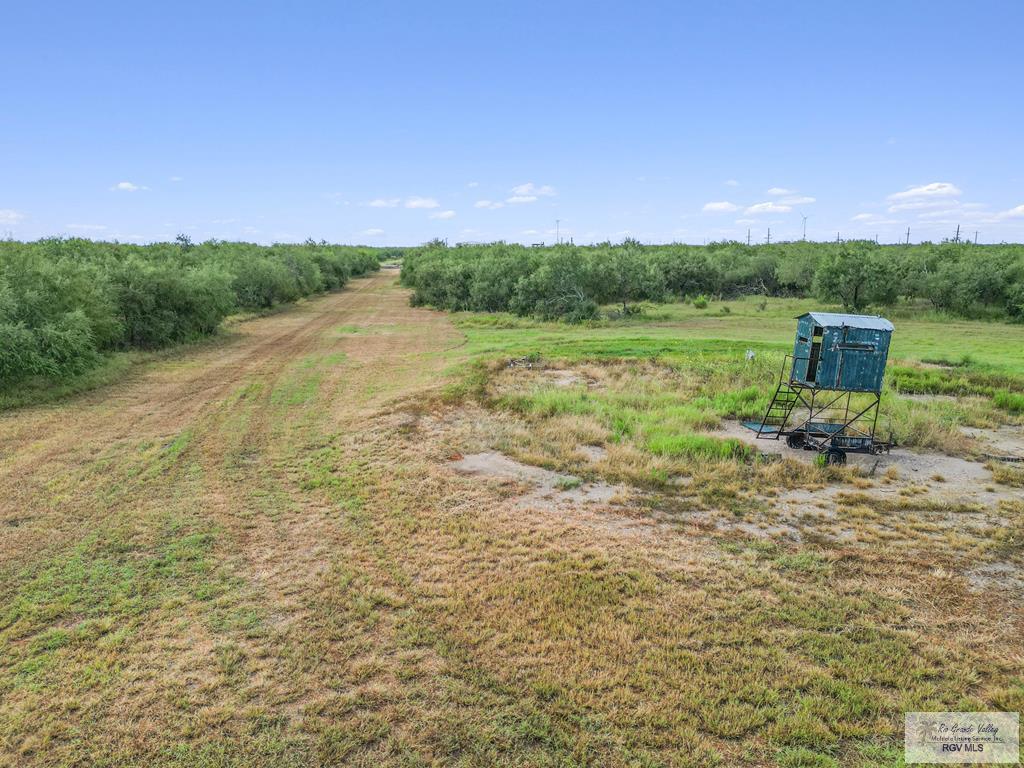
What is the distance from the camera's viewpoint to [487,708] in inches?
227

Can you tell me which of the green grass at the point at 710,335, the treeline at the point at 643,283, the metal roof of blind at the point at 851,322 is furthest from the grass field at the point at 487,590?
the treeline at the point at 643,283

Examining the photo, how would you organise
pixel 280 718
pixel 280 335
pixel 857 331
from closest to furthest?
pixel 280 718 → pixel 857 331 → pixel 280 335

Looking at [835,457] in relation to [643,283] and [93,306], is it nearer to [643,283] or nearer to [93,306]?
[93,306]

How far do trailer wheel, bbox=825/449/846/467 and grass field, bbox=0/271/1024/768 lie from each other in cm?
58

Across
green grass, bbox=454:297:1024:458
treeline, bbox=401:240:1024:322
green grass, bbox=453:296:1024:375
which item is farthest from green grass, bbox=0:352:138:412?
treeline, bbox=401:240:1024:322

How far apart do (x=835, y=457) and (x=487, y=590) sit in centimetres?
888

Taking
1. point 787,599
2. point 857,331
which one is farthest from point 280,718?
point 857,331

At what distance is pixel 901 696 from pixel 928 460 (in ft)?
29.5

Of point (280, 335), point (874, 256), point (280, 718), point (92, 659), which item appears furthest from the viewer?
point (874, 256)

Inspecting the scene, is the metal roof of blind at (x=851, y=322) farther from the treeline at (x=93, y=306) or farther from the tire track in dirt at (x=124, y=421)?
the treeline at (x=93, y=306)

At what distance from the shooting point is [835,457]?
41.0ft

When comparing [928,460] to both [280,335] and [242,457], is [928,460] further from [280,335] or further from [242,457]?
[280,335]

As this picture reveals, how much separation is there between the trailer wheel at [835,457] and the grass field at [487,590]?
1.90 ft

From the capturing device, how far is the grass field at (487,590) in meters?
5.54
